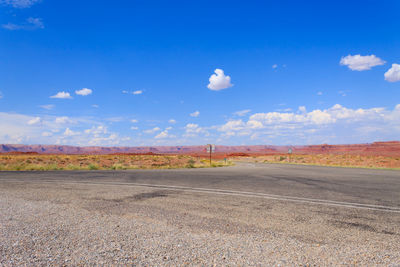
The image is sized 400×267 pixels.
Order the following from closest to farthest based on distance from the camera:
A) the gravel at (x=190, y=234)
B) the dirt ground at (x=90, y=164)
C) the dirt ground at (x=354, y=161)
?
the gravel at (x=190, y=234) < the dirt ground at (x=90, y=164) < the dirt ground at (x=354, y=161)

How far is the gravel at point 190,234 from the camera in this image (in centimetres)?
371

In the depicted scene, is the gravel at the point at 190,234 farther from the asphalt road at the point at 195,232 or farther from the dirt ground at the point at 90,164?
the dirt ground at the point at 90,164

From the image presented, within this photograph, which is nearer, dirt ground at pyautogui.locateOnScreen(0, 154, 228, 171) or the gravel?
the gravel

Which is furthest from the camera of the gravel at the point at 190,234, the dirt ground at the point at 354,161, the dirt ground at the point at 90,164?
the dirt ground at the point at 354,161

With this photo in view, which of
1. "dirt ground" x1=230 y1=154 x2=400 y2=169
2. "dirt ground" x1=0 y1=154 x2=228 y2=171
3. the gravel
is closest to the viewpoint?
the gravel

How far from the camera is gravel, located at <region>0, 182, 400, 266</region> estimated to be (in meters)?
3.71

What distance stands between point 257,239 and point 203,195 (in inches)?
186

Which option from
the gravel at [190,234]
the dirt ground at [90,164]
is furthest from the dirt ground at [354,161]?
the gravel at [190,234]

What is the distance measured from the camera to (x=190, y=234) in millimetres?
4730

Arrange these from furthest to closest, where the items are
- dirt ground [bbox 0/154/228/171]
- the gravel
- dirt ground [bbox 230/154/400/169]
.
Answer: dirt ground [bbox 230/154/400/169] < dirt ground [bbox 0/154/228/171] < the gravel

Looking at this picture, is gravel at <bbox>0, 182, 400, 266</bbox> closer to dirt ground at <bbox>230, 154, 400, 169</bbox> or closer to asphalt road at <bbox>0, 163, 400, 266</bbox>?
asphalt road at <bbox>0, 163, 400, 266</bbox>

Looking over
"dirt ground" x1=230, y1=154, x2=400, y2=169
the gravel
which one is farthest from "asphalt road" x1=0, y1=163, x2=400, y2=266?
"dirt ground" x1=230, y1=154, x2=400, y2=169

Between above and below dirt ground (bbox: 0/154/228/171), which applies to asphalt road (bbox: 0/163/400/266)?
above

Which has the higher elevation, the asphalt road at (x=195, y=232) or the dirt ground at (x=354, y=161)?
the asphalt road at (x=195, y=232)
